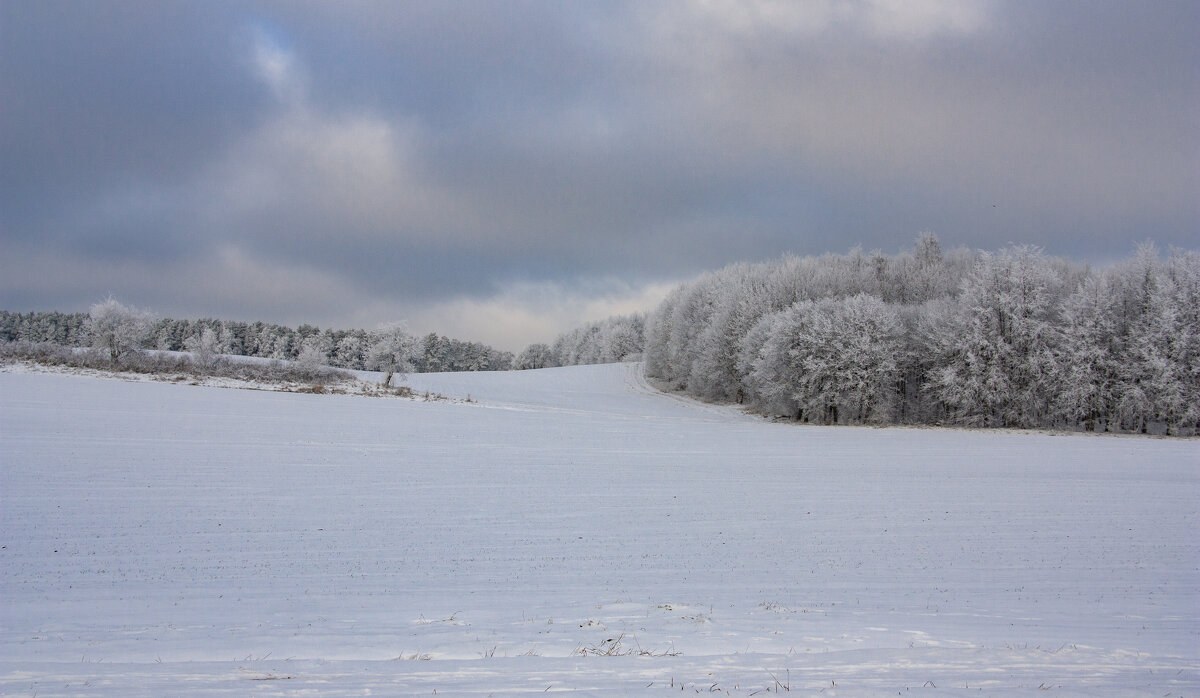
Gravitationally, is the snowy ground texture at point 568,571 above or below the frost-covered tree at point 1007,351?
below

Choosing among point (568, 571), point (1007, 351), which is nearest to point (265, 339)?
point (1007, 351)

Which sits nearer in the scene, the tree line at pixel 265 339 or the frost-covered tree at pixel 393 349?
the frost-covered tree at pixel 393 349

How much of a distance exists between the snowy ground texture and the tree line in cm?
7879

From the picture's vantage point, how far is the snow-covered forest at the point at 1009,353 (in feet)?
130

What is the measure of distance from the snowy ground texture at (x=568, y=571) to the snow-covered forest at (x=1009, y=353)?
21541 mm

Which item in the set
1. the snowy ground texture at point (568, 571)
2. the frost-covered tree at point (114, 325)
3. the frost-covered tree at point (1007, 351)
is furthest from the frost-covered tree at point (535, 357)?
the snowy ground texture at point (568, 571)

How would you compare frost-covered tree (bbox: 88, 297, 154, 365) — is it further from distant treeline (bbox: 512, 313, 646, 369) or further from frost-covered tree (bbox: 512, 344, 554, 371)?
frost-covered tree (bbox: 512, 344, 554, 371)

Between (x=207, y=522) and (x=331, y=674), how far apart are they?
8.27 meters

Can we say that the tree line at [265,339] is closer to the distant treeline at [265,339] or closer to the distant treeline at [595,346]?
the distant treeline at [265,339]

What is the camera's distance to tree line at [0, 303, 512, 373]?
103375mm

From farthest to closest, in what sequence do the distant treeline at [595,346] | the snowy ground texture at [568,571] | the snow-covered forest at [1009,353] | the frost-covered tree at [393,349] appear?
1. the distant treeline at [595,346]
2. the frost-covered tree at [393,349]
3. the snow-covered forest at [1009,353]
4. the snowy ground texture at [568,571]

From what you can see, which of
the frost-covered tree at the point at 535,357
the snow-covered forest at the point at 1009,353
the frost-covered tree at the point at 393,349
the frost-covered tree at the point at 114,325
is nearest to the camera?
the snow-covered forest at the point at 1009,353

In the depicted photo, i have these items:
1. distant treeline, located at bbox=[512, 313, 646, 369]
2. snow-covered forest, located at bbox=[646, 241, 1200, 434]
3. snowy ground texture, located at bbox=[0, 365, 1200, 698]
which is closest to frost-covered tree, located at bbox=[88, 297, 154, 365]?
snowy ground texture, located at bbox=[0, 365, 1200, 698]

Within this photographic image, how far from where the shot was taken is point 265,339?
120125 millimetres
